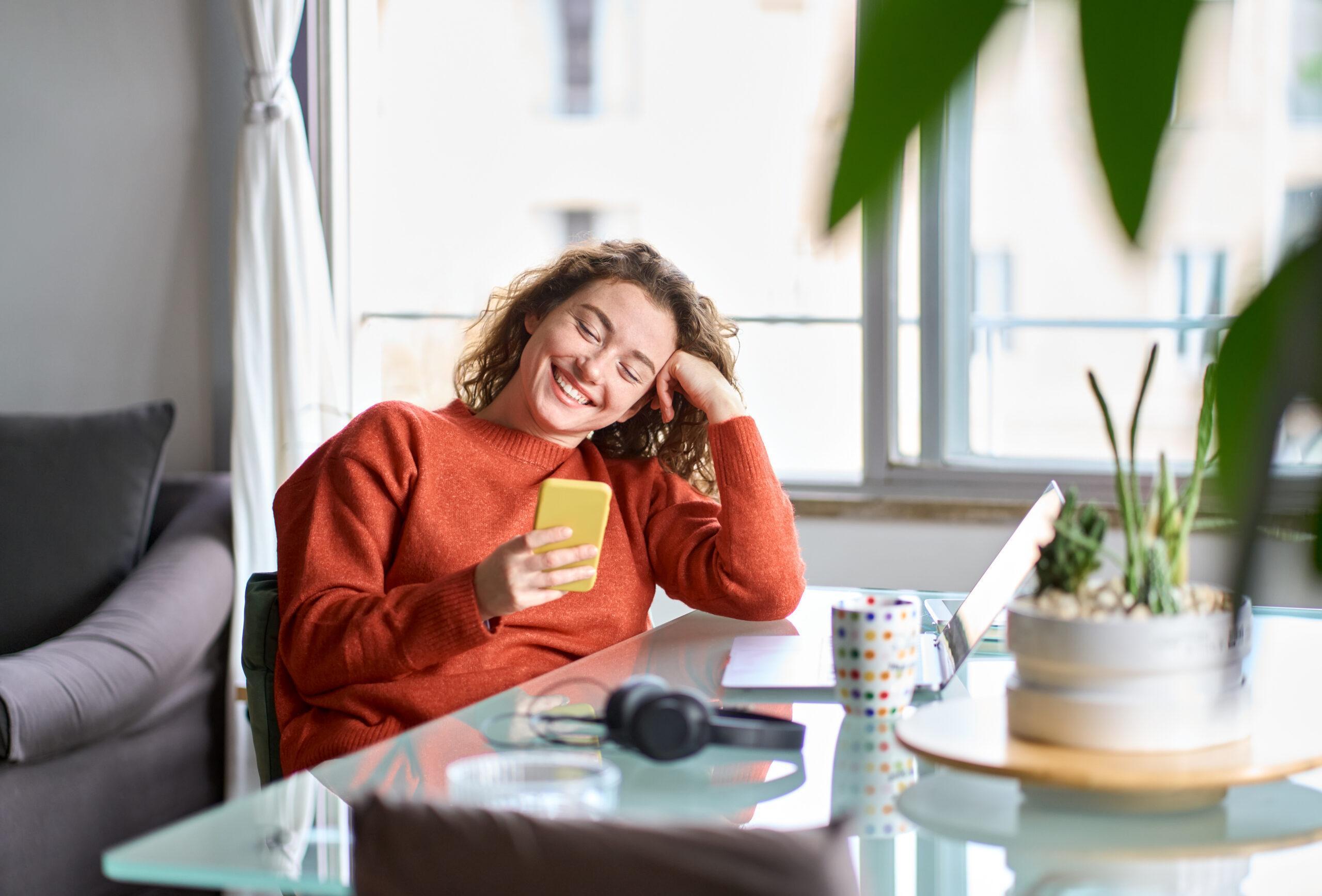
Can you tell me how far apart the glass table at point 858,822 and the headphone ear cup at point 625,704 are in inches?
0.8

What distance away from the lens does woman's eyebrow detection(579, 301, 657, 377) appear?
175 cm

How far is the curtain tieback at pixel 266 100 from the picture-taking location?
2824 mm

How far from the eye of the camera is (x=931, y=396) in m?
2.88

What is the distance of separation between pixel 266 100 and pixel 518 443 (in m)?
1.50

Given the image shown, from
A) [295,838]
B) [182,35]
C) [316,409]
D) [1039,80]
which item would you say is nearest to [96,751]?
[316,409]

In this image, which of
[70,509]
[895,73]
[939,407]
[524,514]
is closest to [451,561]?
[524,514]

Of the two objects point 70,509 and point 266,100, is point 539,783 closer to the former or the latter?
point 70,509

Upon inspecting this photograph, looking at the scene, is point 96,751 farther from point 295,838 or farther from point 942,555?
point 942,555

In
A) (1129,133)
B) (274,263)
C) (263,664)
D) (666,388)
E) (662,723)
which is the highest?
(274,263)

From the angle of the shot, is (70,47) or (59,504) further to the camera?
(70,47)

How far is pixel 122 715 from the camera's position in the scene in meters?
2.15

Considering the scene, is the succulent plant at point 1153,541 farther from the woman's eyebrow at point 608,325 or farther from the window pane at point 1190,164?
the woman's eyebrow at point 608,325

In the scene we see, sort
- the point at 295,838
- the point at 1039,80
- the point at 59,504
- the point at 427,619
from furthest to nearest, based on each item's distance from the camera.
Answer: the point at 59,504
the point at 427,619
the point at 295,838
the point at 1039,80

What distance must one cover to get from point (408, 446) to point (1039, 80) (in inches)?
59.9
